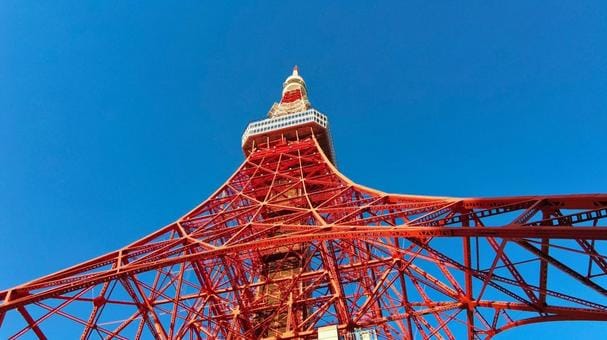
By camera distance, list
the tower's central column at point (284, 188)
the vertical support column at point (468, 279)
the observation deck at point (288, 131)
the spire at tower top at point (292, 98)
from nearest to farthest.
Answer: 1. the vertical support column at point (468, 279)
2. the tower's central column at point (284, 188)
3. the observation deck at point (288, 131)
4. the spire at tower top at point (292, 98)

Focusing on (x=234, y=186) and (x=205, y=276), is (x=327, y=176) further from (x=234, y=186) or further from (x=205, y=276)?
(x=205, y=276)

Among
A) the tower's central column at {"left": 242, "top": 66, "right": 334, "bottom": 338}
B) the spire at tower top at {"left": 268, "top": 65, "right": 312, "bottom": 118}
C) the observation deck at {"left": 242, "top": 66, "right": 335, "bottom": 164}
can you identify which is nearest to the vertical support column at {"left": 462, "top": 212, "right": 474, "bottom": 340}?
the tower's central column at {"left": 242, "top": 66, "right": 334, "bottom": 338}

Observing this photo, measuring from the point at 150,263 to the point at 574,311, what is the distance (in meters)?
9.31

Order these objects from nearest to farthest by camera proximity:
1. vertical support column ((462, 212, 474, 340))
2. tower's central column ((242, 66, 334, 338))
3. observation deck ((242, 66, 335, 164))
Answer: vertical support column ((462, 212, 474, 340)), tower's central column ((242, 66, 334, 338)), observation deck ((242, 66, 335, 164))

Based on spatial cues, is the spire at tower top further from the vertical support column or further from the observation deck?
the vertical support column

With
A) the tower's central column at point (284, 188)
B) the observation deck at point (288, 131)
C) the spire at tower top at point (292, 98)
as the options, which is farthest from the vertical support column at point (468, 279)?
the spire at tower top at point (292, 98)

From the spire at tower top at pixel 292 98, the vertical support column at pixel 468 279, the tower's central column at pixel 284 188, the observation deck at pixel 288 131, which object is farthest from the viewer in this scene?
the spire at tower top at pixel 292 98

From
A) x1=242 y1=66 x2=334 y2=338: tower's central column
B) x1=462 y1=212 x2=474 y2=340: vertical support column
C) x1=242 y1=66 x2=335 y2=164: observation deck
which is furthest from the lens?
x1=242 y1=66 x2=335 y2=164: observation deck

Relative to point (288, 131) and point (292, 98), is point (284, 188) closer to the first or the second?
point (288, 131)

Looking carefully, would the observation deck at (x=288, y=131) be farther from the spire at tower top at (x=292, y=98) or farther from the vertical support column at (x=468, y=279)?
the vertical support column at (x=468, y=279)

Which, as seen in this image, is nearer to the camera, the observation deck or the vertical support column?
the vertical support column

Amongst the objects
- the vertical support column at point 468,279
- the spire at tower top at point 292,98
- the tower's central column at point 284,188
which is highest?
the spire at tower top at point 292,98

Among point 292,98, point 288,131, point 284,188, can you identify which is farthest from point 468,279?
point 292,98

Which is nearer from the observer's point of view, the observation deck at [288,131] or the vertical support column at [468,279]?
the vertical support column at [468,279]
